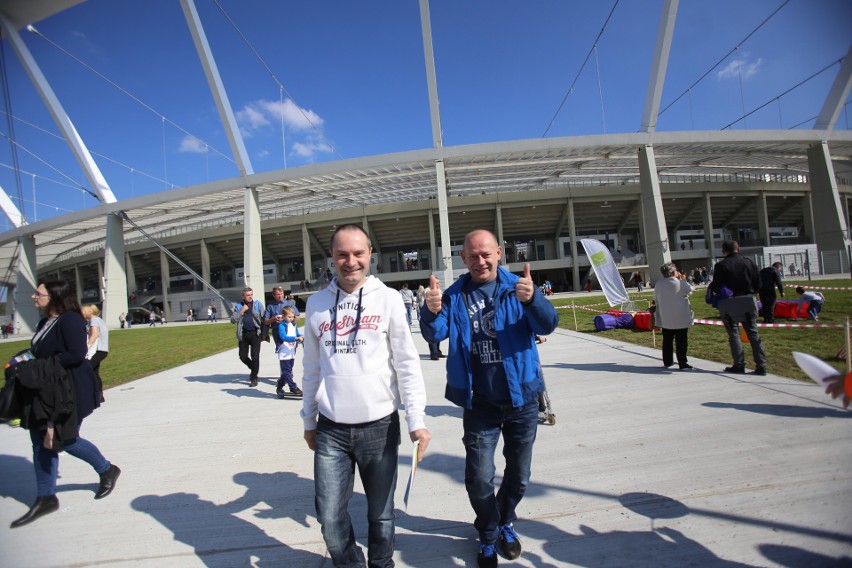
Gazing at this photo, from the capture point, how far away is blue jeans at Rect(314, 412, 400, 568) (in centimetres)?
186

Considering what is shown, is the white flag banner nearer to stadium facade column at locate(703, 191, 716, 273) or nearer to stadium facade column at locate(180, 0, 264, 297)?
stadium facade column at locate(180, 0, 264, 297)

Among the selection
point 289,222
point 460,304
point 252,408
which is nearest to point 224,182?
point 289,222

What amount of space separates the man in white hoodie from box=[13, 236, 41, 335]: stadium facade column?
45.9 meters

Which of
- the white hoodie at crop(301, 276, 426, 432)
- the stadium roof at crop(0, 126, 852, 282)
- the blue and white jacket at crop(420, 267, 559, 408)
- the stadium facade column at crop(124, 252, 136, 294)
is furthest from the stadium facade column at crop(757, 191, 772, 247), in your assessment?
the stadium facade column at crop(124, 252, 136, 294)

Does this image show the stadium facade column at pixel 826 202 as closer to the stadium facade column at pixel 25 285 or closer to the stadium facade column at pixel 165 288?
the stadium facade column at pixel 165 288

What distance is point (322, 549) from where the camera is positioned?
2311 mm

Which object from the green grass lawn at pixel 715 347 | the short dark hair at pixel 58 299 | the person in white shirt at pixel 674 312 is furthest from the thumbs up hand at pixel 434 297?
the person in white shirt at pixel 674 312

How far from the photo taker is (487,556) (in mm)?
1998

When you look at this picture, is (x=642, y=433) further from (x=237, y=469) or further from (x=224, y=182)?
(x=224, y=182)

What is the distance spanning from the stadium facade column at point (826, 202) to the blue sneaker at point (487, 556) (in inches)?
1383

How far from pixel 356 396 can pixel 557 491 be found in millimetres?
1763

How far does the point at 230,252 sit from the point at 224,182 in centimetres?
2517

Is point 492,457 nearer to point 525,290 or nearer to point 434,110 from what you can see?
point 525,290

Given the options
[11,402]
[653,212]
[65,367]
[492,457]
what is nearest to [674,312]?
[492,457]
